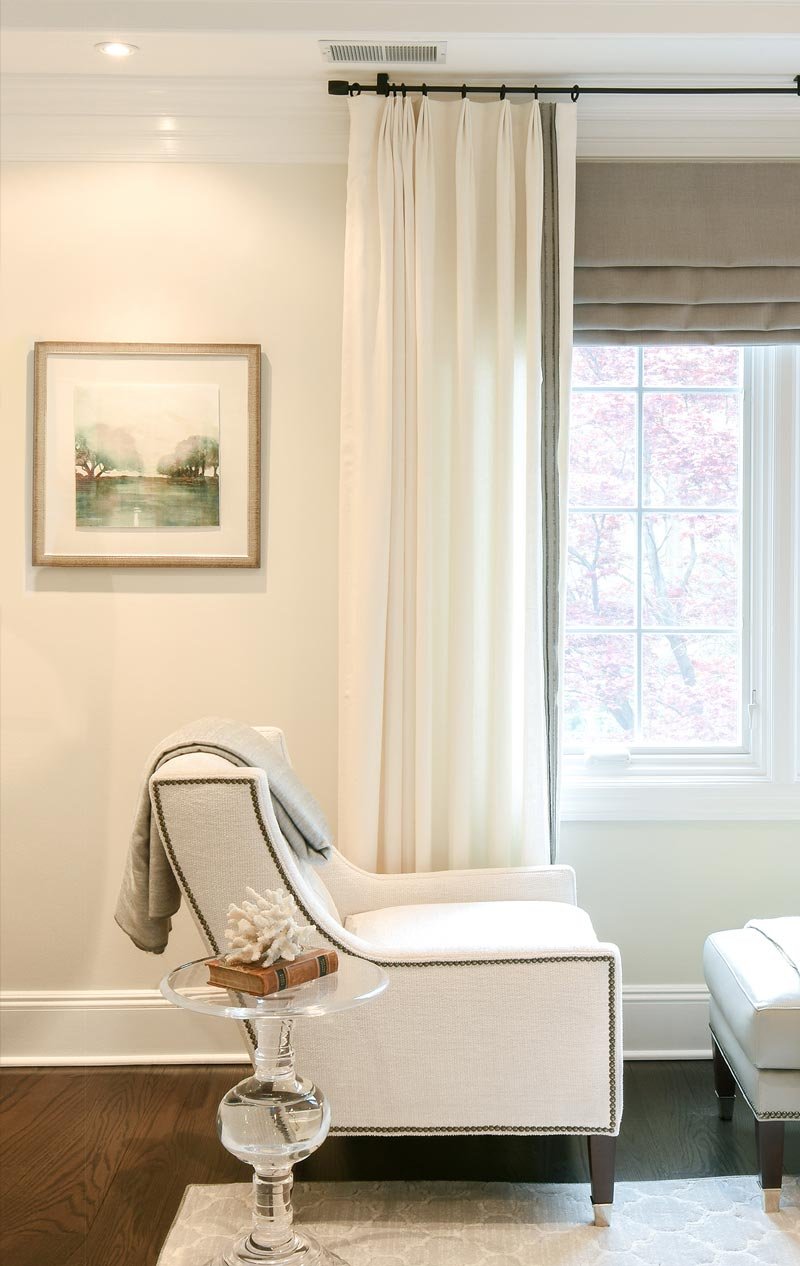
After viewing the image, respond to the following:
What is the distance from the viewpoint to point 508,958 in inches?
91.0

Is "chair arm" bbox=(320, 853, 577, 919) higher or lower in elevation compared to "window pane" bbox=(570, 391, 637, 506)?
lower

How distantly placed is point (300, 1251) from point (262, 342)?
2267 mm

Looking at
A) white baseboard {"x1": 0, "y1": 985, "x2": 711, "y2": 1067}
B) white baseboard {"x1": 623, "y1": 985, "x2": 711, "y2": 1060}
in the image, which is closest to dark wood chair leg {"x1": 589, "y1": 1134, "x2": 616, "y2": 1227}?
white baseboard {"x1": 623, "y1": 985, "x2": 711, "y2": 1060}

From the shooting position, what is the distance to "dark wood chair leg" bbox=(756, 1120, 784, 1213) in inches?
93.6

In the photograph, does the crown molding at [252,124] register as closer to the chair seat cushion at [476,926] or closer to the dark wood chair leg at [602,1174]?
the chair seat cushion at [476,926]

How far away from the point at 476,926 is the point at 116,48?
7.71ft

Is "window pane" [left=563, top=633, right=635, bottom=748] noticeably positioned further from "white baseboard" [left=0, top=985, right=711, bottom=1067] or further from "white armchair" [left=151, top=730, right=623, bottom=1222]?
"white baseboard" [left=0, top=985, right=711, bottom=1067]

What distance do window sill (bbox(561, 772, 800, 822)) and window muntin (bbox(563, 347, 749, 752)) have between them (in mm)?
130

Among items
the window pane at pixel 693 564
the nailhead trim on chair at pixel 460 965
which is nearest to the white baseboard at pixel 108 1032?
the nailhead trim on chair at pixel 460 965

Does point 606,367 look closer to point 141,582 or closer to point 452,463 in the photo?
point 452,463

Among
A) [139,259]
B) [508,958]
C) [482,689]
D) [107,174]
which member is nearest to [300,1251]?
[508,958]

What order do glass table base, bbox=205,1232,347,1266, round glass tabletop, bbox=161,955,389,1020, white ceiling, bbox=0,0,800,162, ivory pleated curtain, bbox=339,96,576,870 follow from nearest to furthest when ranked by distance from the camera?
round glass tabletop, bbox=161,955,389,1020
glass table base, bbox=205,1232,347,1266
white ceiling, bbox=0,0,800,162
ivory pleated curtain, bbox=339,96,576,870

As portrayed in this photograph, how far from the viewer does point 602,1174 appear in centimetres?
234

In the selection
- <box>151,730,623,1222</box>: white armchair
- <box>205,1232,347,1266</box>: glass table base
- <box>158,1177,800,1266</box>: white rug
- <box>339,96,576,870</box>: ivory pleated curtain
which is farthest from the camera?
<box>339,96,576,870</box>: ivory pleated curtain
